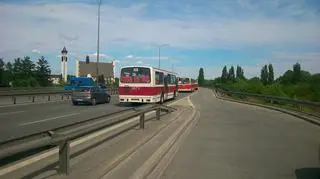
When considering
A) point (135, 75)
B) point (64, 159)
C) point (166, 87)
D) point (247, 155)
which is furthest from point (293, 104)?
point (64, 159)

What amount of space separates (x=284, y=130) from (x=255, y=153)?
7122 mm

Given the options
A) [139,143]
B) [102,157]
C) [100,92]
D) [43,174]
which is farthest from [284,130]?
[100,92]

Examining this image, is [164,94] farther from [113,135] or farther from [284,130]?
[113,135]

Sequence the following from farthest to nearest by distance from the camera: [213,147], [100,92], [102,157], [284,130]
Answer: [100,92], [284,130], [213,147], [102,157]

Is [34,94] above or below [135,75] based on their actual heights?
below

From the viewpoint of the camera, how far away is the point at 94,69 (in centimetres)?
12444

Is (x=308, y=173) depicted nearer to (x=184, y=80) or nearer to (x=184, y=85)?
(x=184, y=85)

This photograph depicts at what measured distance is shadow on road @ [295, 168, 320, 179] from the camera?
9.07 metres

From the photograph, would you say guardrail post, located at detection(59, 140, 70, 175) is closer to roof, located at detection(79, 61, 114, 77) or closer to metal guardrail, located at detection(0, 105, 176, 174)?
metal guardrail, located at detection(0, 105, 176, 174)

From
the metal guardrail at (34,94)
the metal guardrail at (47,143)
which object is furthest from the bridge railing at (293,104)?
the metal guardrail at (47,143)

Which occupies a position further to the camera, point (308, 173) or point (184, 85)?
point (184, 85)

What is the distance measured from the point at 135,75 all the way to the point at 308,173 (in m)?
27.0

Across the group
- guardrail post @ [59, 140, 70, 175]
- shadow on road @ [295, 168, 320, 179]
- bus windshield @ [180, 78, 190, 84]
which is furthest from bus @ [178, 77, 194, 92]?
guardrail post @ [59, 140, 70, 175]

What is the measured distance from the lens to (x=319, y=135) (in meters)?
17.2
